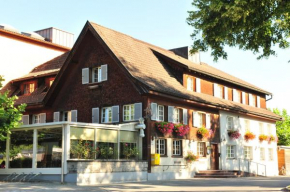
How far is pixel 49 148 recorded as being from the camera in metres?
21.1

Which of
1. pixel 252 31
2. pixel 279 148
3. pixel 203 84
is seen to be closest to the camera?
pixel 252 31

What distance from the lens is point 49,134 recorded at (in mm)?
21203

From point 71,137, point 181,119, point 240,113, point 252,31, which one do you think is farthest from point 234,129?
point 71,137

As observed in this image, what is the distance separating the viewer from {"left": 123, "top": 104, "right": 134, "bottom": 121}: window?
83.9 feet

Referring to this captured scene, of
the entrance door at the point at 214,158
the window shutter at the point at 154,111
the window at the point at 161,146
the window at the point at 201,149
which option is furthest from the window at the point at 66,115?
the entrance door at the point at 214,158

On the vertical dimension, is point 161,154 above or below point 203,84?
below

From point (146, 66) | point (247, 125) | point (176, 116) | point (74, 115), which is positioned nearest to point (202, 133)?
point (176, 116)

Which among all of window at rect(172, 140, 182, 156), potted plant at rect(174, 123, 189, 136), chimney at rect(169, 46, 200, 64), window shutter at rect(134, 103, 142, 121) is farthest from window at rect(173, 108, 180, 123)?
chimney at rect(169, 46, 200, 64)

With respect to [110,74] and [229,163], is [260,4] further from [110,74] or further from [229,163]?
[229,163]

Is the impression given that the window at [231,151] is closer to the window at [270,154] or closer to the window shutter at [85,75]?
the window at [270,154]

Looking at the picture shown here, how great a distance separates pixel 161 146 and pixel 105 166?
5307mm

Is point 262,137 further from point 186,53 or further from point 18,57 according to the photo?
point 18,57

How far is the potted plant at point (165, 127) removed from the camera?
82.0 ft

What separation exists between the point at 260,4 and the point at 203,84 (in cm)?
1245
